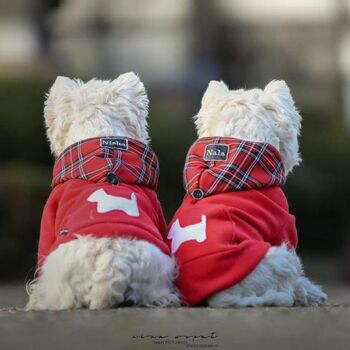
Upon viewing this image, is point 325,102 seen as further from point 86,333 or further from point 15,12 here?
point 86,333

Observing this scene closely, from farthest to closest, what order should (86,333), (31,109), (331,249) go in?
(331,249) → (31,109) → (86,333)

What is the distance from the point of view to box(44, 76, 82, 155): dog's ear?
3531 mm

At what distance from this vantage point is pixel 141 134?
141 inches

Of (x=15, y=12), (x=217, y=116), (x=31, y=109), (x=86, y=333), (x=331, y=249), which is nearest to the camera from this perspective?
(x=86, y=333)

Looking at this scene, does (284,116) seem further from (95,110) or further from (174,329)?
(174,329)

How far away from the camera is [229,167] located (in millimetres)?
3391

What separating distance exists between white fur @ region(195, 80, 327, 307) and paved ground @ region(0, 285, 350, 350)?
241mm

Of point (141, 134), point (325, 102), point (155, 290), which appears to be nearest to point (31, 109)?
point (325, 102)

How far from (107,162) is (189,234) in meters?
0.42

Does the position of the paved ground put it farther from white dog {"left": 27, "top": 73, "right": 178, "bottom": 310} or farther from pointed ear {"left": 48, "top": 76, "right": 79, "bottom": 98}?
pointed ear {"left": 48, "top": 76, "right": 79, "bottom": 98}

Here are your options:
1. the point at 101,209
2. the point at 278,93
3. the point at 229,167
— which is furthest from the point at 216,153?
the point at 101,209

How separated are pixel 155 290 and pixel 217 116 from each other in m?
0.83

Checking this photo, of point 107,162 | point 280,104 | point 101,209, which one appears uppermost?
point 280,104

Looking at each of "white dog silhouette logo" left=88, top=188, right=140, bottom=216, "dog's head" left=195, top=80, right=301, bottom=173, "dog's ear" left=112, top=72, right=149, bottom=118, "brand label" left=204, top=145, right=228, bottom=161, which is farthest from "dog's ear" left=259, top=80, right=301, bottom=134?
"white dog silhouette logo" left=88, top=188, right=140, bottom=216
